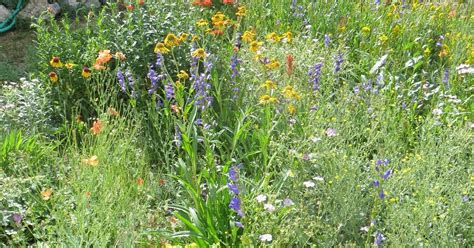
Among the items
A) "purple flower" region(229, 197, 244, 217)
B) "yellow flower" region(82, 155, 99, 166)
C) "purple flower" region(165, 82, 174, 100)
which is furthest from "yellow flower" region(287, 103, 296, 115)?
"yellow flower" region(82, 155, 99, 166)

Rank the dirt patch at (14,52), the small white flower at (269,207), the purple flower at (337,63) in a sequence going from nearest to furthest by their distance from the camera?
1. the small white flower at (269,207)
2. the purple flower at (337,63)
3. the dirt patch at (14,52)

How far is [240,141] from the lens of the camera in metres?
3.45

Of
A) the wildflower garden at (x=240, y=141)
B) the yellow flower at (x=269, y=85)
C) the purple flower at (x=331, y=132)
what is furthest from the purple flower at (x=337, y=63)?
the purple flower at (x=331, y=132)

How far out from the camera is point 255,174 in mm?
3176

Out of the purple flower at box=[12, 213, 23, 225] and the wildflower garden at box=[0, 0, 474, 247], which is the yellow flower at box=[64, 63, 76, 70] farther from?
the purple flower at box=[12, 213, 23, 225]

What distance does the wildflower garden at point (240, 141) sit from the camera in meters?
2.79

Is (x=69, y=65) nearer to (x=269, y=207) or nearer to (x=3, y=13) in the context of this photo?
(x=269, y=207)

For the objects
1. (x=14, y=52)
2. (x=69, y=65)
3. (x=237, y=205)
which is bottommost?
(x=14, y=52)

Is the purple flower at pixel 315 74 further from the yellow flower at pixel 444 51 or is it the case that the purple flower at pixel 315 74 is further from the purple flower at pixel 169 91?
the yellow flower at pixel 444 51

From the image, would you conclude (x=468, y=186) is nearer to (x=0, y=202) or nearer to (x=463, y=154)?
(x=463, y=154)

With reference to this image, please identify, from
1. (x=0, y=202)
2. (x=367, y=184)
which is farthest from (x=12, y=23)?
(x=367, y=184)

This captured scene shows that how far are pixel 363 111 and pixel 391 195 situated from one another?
0.89m

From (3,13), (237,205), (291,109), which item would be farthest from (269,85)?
(3,13)

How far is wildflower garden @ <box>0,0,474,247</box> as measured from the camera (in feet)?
9.14
